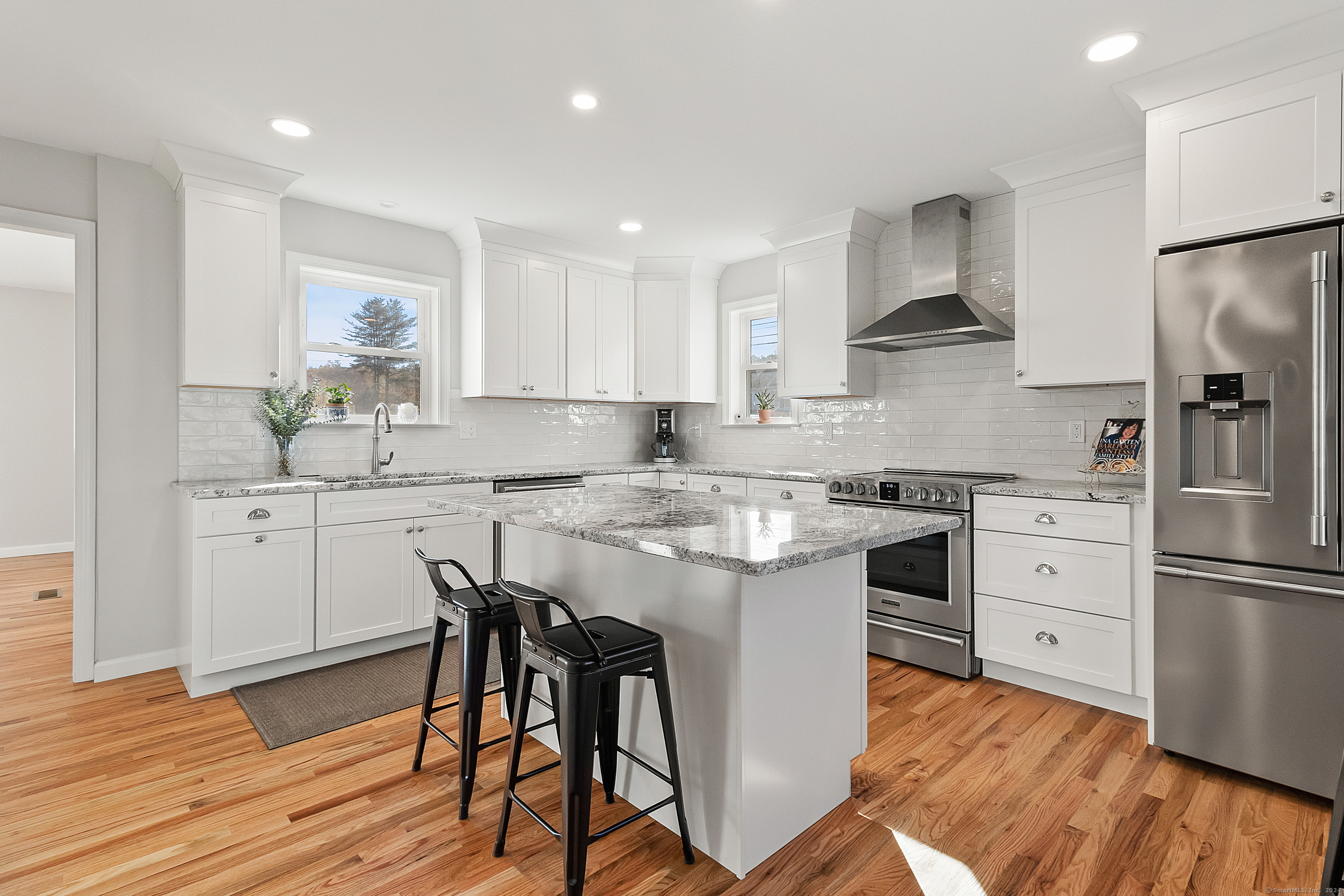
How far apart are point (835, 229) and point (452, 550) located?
297 centimetres

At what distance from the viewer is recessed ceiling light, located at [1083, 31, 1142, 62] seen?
7.32 feet

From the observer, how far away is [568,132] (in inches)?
117

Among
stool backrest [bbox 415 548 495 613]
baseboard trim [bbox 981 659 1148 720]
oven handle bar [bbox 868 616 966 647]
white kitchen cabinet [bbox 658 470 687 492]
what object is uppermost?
white kitchen cabinet [bbox 658 470 687 492]

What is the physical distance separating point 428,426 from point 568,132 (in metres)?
2.16

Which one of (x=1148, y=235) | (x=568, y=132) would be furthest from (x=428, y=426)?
(x=1148, y=235)

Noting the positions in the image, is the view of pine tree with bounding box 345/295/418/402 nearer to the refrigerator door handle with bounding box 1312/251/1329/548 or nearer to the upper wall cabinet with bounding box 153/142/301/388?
the upper wall cabinet with bounding box 153/142/301/388

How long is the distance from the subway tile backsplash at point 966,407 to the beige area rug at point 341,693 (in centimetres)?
258

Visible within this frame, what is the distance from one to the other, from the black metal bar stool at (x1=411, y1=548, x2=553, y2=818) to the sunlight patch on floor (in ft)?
3.62

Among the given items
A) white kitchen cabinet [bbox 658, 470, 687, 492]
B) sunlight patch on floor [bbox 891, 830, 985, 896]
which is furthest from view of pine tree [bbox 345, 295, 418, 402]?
sunlight patch on floor [bbox 891, 830, 985, 896]

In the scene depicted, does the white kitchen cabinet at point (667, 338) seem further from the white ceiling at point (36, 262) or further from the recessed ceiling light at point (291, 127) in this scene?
the white ceiling at point (36, 262)

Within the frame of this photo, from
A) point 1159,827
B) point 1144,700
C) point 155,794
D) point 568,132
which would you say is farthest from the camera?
point 568,132

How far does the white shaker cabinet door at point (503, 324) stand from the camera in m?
4.33

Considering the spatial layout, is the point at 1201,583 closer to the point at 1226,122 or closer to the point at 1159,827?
the point at 1159,827

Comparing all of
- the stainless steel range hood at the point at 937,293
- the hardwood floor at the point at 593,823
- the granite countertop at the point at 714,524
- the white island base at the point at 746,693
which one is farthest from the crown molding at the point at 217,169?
the stainless steel range hood at the point at 937,293
